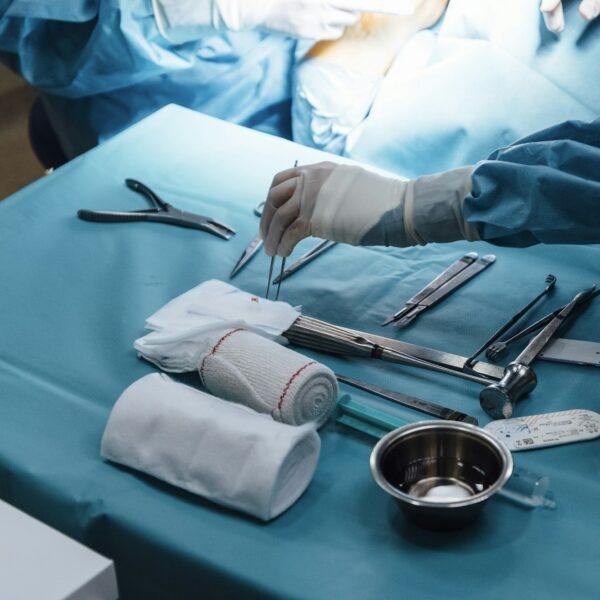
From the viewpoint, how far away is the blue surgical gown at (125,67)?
2.60 metres

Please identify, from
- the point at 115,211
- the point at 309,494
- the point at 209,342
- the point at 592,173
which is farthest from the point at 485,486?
the point at 115,211

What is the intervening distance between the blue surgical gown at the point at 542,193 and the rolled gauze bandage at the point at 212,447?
0.55 m

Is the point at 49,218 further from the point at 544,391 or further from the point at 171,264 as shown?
the point at 544,391

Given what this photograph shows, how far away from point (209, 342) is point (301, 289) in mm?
399

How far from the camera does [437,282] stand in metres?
1.83

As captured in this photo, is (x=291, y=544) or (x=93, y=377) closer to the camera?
(x=291, y=544)

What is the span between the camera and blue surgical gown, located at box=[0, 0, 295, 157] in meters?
2.60

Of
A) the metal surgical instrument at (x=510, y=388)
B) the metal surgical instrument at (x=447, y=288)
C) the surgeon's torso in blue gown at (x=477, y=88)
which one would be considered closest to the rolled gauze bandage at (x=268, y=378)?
the metal surgical instrument at (x=510, y=388)

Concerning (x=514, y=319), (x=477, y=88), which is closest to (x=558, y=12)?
(x=477, y=88)

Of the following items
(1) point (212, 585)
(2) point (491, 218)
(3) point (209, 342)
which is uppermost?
(2) point (491, 218)

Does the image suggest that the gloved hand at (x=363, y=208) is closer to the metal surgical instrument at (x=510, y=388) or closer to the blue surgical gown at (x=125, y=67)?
the metal surgical instrument at (x=510, y=388)

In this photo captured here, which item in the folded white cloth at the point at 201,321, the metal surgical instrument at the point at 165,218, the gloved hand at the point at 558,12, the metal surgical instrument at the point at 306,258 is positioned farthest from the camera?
the gloved hand at the point at 558,12

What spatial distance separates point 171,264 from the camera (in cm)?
189

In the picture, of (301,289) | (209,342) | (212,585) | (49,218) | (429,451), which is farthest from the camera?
(49,218)
